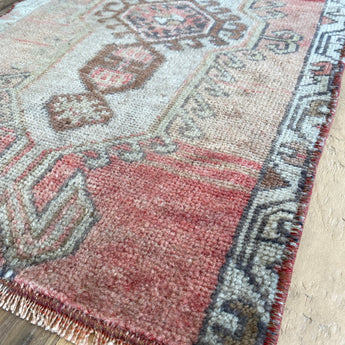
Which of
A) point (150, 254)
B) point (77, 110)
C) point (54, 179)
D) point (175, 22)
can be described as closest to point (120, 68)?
point (77, 110)

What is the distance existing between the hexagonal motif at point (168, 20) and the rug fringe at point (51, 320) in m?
1.11

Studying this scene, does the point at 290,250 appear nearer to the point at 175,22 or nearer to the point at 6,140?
the point at 6,140

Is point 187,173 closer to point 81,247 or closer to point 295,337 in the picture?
point 81,247

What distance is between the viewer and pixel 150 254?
707 mm

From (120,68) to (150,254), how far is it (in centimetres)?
78

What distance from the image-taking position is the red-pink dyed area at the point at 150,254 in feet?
2.02

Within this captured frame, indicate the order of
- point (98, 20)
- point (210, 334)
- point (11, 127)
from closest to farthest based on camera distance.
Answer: point (210, 334) < point (11, 127) < point (98, 20)

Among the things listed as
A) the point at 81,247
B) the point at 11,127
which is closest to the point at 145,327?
the point at 81,247

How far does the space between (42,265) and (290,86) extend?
2.97 feet

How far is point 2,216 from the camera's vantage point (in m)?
0.78

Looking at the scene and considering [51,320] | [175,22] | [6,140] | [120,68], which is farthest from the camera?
[175,22]

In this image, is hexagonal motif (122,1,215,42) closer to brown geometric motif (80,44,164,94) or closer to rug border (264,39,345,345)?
brown geometric motif (80,44,164,94)

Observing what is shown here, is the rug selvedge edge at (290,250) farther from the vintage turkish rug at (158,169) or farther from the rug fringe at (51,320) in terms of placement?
the rug fringe at (51,320)

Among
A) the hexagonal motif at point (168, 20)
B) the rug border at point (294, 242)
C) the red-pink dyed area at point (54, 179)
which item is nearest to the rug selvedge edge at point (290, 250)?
the rug border at point (294, 242)
